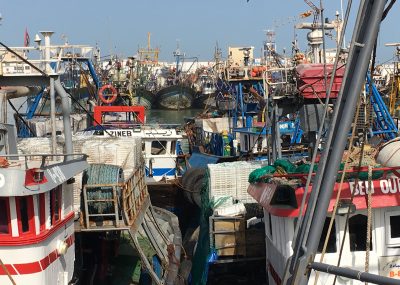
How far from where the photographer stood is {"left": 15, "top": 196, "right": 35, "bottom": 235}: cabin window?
7.97 m

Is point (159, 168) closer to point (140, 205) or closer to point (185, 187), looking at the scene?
point (185, 187)

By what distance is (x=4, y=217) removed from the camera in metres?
7.96

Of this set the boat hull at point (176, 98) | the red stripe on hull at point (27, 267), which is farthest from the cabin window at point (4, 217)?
the boat hull at point (176, 98)

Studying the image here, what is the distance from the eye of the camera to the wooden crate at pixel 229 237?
1105cm

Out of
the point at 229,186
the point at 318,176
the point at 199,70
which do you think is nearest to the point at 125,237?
the point at 229,186

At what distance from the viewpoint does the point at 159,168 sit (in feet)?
69.2

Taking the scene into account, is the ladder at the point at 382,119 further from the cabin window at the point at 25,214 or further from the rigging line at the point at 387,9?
the rigging line at the point at 387,9

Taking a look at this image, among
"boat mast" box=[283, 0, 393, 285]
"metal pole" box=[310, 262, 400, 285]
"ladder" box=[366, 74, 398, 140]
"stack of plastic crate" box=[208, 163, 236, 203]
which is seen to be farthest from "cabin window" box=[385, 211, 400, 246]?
"ladder" box=[366, 74, 398, 140]

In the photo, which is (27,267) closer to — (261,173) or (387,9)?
(261,173)

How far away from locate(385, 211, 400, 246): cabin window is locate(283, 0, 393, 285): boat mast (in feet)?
10.4

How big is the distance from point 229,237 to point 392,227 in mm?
3585

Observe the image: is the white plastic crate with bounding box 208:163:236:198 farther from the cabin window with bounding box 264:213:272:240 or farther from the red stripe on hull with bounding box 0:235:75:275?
the red stripe on hull with bounding box 0:235:75:275

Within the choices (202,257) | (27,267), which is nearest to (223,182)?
(202,257)

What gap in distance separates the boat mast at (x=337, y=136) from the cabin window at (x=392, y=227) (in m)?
3.17
